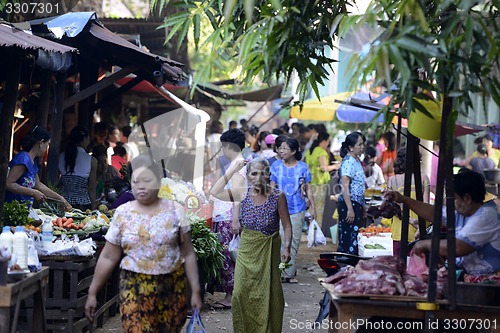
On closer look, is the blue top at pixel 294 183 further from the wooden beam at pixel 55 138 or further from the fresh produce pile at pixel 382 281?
the fresh produce pile at pixel 382 281

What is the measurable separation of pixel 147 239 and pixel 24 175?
3490 millimetres

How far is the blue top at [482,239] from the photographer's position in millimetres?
5836

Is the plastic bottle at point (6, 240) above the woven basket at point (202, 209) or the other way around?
the other way around

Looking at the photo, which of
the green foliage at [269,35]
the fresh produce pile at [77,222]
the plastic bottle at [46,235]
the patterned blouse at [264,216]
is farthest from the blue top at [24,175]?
the green foliage at [269,35]

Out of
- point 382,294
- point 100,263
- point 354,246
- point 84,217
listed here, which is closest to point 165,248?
point 100,263

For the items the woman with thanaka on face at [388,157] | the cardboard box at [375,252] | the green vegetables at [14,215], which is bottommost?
the cardboard box at [375,252]

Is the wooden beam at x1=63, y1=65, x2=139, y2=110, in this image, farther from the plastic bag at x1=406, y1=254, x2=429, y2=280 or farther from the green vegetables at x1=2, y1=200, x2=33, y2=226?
the plastic bag at x1=406, y1=254, x2=429, y2=280

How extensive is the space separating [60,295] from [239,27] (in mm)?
2999

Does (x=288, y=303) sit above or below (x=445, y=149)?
below

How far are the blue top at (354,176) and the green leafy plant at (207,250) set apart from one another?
3276mm

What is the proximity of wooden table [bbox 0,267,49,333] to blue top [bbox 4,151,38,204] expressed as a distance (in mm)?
2732

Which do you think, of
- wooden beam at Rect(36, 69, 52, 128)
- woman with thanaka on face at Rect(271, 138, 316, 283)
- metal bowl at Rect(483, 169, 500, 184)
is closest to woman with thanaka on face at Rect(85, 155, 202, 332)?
wooden beam at Rect(36, 69, 52, 128)

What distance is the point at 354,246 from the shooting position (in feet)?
41.5

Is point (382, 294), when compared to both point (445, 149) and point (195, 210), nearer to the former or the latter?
point (445, 149)
